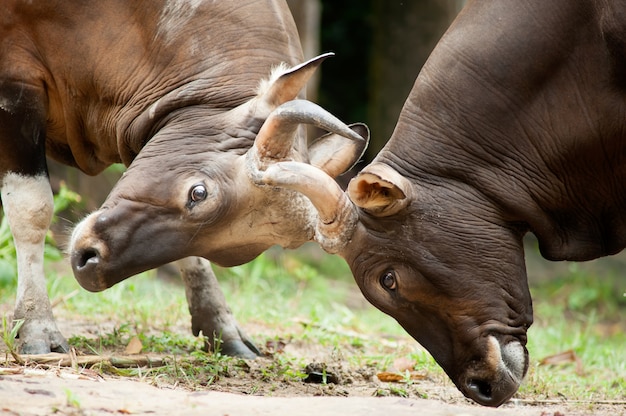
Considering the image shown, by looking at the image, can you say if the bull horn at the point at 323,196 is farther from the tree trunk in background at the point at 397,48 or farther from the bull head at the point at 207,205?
the tree trunk in background at the point at 397,48

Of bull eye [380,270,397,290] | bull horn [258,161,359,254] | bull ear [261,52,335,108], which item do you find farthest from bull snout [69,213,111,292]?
bull eye [380,270,397,290]

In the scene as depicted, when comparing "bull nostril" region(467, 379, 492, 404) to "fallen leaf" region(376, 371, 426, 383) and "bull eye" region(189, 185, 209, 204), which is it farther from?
"bull eye" region(189, 185, 209, 204)

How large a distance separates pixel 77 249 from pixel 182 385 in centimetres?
91

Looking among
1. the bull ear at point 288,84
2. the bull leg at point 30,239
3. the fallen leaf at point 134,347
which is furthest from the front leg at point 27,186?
the bull ear at point 288,84

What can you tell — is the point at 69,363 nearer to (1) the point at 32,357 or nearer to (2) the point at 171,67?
(1) the point at 32,357

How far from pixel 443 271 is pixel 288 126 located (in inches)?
41.7

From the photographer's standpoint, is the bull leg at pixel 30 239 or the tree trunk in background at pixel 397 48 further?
the tree trunk in background at pixel 397 48

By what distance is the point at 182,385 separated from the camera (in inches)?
192

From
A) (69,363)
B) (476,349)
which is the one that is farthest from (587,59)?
(69,363)

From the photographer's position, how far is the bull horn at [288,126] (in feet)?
16.0

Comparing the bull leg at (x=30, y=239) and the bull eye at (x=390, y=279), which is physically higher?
the bull leg at (x=30, y=239)

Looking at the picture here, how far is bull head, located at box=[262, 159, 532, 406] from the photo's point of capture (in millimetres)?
4941

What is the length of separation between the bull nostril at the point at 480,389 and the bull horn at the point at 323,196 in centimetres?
95

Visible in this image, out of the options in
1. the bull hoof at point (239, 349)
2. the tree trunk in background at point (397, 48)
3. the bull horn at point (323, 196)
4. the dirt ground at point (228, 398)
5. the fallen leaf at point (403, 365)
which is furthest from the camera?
the tree trunk in background at point (397, 48)
